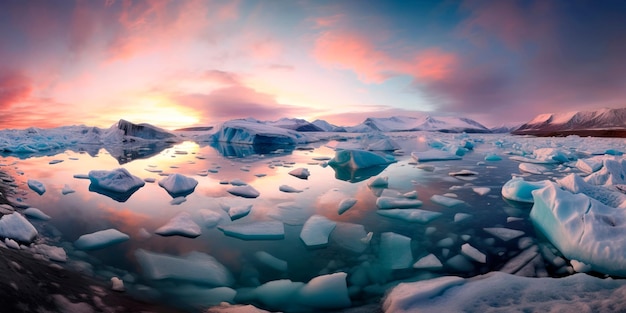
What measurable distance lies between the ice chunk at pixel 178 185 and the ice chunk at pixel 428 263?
4.28m

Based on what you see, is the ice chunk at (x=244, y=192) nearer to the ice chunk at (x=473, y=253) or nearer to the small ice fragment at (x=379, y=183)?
the small ice fragment at (x=379, y=183)

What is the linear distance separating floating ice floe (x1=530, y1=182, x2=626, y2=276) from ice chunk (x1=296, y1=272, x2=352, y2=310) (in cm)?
217

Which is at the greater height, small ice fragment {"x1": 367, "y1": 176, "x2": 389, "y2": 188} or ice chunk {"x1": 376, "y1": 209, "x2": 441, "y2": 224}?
small ice fragment {"x1": 367, "y1": 176, "x2": 389, "y2": 188}

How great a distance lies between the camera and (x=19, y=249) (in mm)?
2406

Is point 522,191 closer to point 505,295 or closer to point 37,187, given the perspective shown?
point 505,295

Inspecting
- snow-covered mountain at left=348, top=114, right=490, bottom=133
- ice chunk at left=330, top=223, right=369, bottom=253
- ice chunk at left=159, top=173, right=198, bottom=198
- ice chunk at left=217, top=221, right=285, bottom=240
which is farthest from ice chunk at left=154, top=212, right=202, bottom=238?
snow-covered mountain at left=348, top=114, right=490, bottom=133

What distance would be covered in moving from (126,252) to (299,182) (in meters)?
4.15

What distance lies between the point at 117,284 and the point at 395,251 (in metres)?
2.44

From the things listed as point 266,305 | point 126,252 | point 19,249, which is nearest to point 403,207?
point 266,305

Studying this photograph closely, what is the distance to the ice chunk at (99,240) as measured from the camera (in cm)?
282

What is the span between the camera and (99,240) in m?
2.91

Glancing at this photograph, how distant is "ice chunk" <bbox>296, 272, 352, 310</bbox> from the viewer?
196 centimetres

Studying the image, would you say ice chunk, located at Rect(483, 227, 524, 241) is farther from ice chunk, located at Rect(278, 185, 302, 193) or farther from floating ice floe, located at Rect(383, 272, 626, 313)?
ice chunk, located at Rect(278, 185, 302, 193)

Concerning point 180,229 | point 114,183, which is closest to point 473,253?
point 180,229
